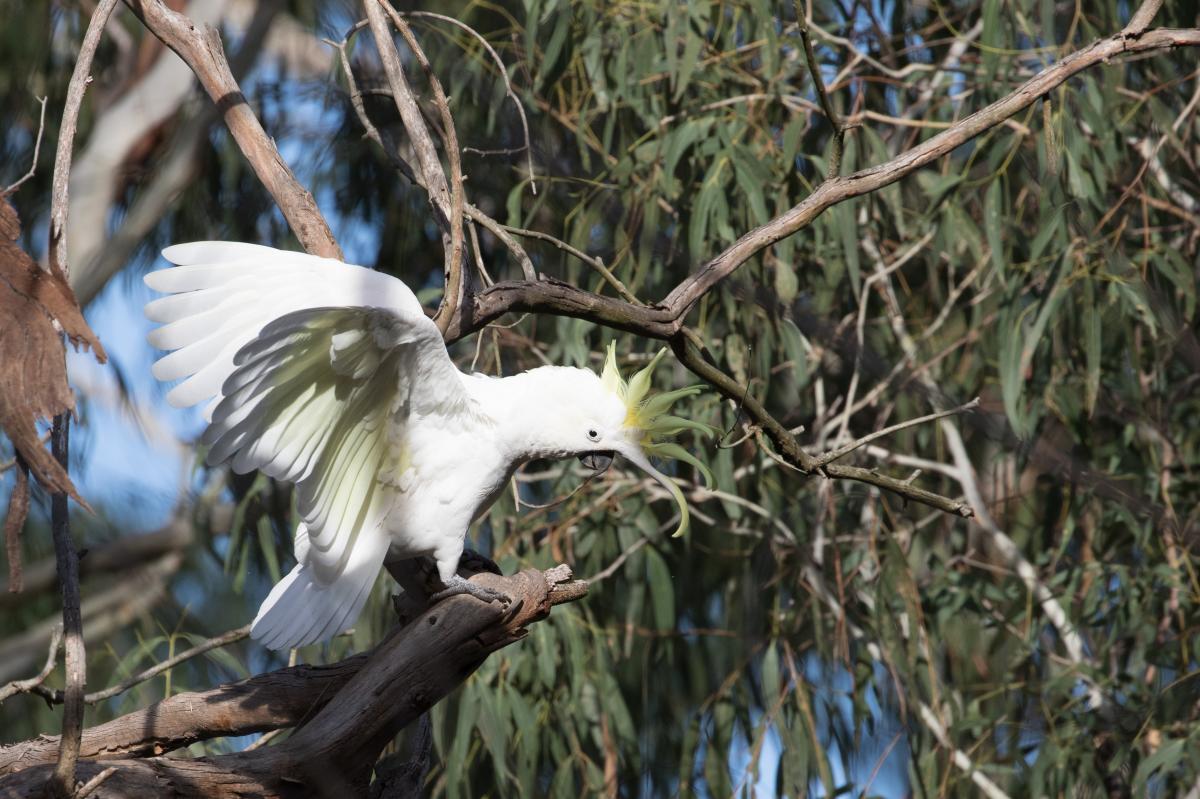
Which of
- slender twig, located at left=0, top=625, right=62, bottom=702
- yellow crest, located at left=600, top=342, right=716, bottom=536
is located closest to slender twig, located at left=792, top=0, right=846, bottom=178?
yellow crest, located at left=600, top=342, right=716, bottom=536

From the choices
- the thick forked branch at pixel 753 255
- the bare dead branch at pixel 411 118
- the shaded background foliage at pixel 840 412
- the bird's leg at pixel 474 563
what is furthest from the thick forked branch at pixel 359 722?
the shaded background foliage at pixel 840 412

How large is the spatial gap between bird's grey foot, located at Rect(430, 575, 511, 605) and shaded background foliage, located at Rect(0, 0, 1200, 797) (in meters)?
0.75

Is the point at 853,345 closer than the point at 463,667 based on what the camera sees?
No

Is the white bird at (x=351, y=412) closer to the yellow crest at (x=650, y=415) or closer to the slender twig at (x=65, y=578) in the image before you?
the yellow crest at (x=650, y=415)

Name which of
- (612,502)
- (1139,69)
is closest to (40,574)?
(612,502)

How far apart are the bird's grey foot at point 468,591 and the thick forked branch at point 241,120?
0.49 m

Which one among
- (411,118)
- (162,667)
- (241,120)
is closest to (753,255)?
(411,118)

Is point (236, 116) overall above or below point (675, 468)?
above

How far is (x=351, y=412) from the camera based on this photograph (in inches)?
55.5

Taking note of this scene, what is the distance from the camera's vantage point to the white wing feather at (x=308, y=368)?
1.28m

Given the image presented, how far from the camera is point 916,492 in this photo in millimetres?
1545

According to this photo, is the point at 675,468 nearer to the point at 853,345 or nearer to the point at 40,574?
the point at 853,345

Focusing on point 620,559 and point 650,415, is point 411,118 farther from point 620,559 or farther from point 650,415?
point 620,559

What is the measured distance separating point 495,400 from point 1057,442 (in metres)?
1.59
